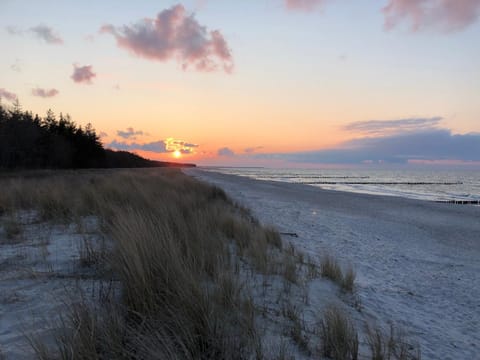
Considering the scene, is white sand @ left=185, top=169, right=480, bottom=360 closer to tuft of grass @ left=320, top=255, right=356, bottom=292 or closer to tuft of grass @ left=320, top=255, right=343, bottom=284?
tuft of grass @ left=320, top=255, right=356, bottom=292

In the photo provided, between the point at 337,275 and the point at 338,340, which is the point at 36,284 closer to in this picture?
the point at 338,340

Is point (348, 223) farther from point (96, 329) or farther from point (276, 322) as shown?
point (96, 329)

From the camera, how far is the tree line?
124 ft

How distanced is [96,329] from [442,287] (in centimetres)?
603

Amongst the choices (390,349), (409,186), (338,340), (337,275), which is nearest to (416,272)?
(337,275)

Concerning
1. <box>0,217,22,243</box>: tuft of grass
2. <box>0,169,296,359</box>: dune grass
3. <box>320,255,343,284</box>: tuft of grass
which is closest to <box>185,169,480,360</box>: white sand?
<box>320,255,343,284</box>: tuft of grass

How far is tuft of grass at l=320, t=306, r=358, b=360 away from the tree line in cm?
4639

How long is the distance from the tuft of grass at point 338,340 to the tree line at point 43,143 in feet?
152

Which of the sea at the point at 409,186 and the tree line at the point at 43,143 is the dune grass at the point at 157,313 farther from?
the tree line at the point at 43,143

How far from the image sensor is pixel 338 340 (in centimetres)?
235

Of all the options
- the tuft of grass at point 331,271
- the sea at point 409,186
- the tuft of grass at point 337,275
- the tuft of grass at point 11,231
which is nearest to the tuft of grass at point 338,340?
the tuft of grass at point 337,275

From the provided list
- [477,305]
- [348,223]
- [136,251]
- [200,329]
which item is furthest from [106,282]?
[348,223]

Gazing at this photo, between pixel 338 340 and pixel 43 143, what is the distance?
5291cm

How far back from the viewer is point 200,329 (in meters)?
2.07
